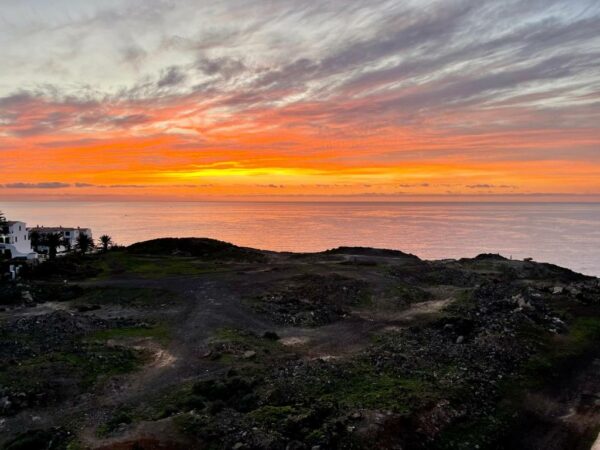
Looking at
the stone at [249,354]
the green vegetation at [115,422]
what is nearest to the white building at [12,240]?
the stone at [249,354]

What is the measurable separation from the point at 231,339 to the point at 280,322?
700 centimetres

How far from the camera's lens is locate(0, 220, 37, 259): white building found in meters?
90.3

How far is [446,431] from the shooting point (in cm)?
2361

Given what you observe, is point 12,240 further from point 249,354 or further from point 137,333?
point 249,354

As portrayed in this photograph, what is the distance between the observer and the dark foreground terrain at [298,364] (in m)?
23.3

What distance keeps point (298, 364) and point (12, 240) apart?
273 ft

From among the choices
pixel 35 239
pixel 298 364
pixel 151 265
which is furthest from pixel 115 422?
pixel 35 239

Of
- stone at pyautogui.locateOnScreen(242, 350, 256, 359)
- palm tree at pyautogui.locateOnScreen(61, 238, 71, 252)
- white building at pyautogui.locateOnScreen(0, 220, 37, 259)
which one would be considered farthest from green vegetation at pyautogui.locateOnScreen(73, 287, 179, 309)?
palm tree at pyautogui.locateOnScreen(61, 238, 71, 252)

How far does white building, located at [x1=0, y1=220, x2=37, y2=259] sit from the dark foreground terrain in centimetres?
3857

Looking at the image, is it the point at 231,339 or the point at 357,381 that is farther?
the point at 231,339

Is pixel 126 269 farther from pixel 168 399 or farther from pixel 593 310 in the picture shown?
pixel 593 310

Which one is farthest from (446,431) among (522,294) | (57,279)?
(57,279)

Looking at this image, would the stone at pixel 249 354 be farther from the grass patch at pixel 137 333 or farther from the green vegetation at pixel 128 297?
the green vegetation at pixel 128 297

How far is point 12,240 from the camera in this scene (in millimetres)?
92625
